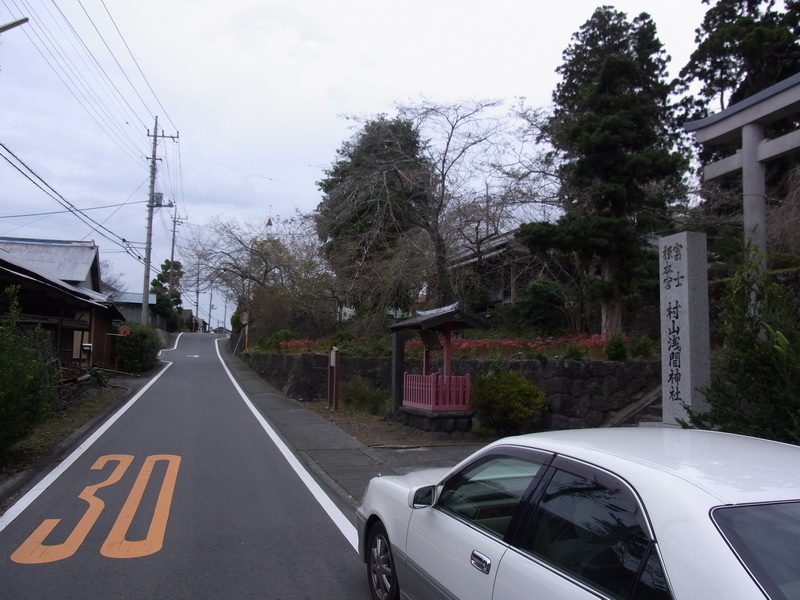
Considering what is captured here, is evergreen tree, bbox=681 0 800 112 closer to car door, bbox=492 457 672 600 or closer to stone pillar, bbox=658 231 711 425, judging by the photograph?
stone pillar, bbox=658 231 711 425

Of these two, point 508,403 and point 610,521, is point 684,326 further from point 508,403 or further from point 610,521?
point 610,521

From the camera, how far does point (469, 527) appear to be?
363cm

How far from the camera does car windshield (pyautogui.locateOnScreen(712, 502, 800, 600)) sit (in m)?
2.21

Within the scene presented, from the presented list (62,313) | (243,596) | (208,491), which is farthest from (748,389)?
(62,313)

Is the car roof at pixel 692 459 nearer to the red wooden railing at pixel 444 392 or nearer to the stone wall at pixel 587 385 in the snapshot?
the red wooden railing at pixel 444 392

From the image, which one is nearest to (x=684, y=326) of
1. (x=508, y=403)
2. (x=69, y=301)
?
(x=508, y=403)

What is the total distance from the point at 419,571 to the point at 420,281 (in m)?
17.1

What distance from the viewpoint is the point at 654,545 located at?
247 centimetres

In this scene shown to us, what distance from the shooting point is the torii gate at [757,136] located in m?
10.9

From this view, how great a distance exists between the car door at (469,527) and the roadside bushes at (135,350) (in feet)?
88.7

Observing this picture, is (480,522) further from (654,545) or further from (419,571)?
(654,545)

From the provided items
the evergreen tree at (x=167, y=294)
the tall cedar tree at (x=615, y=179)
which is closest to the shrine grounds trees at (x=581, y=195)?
the tall cedar tree at (x=615, y=179)

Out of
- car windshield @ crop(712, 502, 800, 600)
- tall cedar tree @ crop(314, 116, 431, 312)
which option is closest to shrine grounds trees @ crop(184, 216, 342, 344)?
tall cedar tree @ crop(314, 116, 431, 312)

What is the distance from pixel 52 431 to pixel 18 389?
14.5ft
